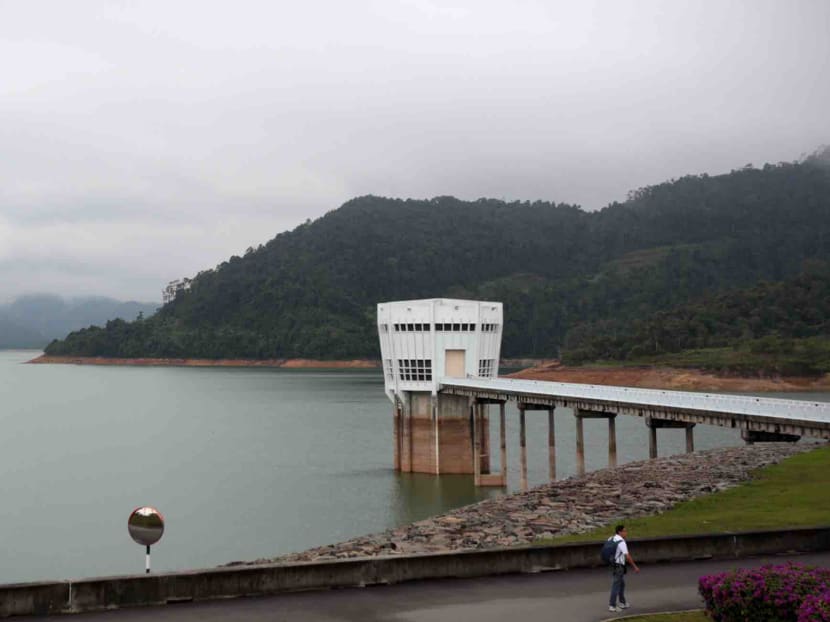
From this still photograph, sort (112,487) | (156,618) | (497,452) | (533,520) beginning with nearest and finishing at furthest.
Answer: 1. (156,618)
2. (533,520)
3. (112,487)
4. (497,452)

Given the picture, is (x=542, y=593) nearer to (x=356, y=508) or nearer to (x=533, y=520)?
(x=533, y=520)

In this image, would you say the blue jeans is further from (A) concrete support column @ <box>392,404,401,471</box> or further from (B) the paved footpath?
(A) concrete support column @ <box>392,404,401,471</box>

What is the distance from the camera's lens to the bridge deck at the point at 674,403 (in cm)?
3778

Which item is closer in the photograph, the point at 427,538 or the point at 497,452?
the point at 427,538

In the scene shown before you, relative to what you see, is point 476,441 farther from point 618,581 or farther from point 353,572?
point 618,581

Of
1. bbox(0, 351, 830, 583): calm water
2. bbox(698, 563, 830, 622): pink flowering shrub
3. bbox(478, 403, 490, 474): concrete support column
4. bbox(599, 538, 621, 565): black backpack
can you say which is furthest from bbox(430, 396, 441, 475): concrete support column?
bbox(698, 563, 830, 622): pink flowering shrub

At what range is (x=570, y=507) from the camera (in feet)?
106

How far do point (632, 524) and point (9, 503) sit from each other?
43.5 m

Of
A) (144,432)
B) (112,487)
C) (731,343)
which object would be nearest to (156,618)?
(112,487)

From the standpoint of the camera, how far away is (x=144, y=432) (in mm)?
98938

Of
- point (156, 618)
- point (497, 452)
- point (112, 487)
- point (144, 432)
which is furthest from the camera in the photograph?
point (144, 432)

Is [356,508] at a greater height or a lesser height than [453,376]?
lesser

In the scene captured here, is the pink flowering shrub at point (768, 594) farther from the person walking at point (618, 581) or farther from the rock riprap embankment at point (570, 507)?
the rock riprap embankment at point (570, 507)

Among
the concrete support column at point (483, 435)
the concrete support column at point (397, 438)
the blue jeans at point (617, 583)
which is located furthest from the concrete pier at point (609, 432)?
the blue jeans at point (617, 583)
